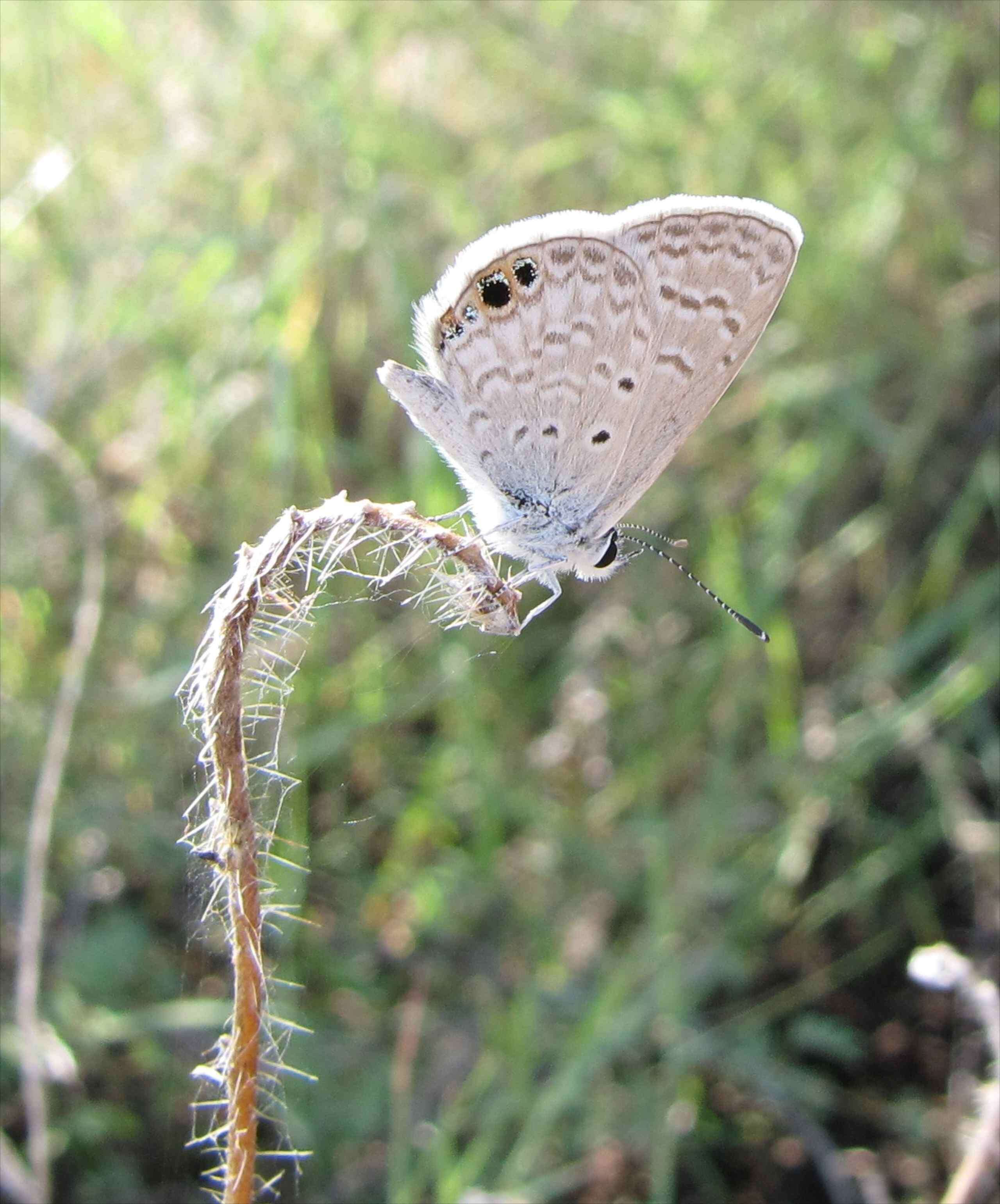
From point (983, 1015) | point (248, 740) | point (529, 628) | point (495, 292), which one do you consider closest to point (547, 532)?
point (495, 292)

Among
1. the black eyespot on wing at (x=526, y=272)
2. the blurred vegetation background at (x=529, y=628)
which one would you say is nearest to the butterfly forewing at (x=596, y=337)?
the black eyespot on wing at (x=526, y=272)

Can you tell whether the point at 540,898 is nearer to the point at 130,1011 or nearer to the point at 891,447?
the point at 130,1011

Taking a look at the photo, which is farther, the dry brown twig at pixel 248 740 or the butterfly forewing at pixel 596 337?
the butterfly forewing at pixel 596 337

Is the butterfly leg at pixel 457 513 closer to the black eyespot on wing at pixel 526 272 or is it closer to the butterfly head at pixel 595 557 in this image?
the butterfly head at pixel 595 557

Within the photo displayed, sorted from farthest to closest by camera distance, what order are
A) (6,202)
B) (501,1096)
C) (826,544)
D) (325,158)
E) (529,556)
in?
1. (826,544)
2. (325,158)
3. (6,202)
4. (501,1096)
5. (529,556)

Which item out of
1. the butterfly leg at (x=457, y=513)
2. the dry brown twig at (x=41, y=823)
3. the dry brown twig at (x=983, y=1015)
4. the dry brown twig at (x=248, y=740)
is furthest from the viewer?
the dry brown twig at (x=41, y=823)

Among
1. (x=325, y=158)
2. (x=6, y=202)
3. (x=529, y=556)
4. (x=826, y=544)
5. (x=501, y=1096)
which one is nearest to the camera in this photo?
(x=529, y=556)

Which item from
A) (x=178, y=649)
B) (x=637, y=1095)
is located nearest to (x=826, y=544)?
(x=637, y=1095)
